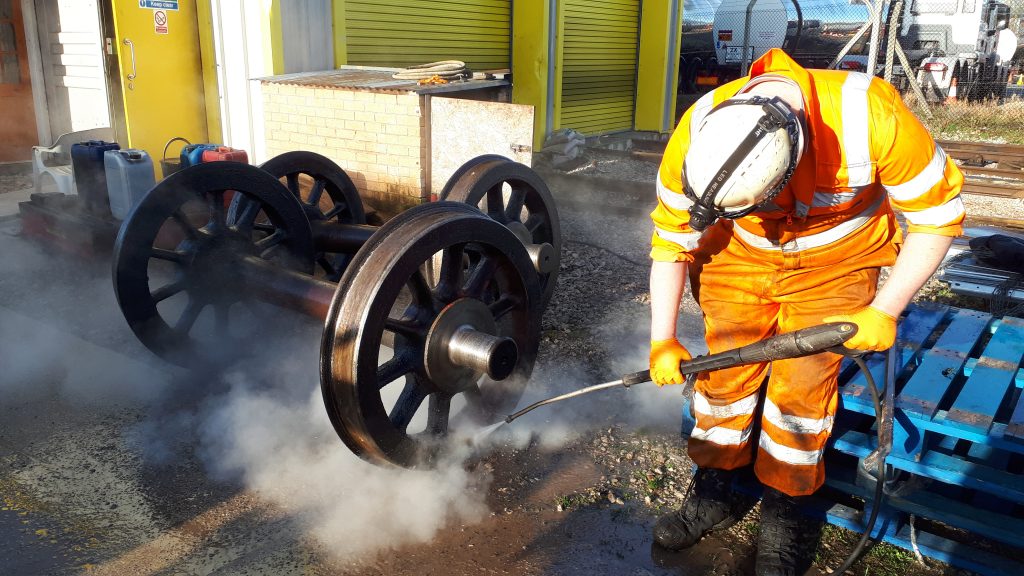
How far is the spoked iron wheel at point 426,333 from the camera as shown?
2.62 metres

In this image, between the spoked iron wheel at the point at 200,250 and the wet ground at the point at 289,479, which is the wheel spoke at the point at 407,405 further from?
the spoked iron wheel at the point at 200,250

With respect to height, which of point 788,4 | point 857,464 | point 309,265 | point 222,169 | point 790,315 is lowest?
point 857,464

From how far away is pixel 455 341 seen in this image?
293 cm

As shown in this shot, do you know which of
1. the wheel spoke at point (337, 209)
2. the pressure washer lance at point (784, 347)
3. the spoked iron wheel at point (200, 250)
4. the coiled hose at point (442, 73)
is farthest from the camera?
the coiled hose at point (442, 73)

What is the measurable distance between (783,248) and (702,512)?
1034 millimetres

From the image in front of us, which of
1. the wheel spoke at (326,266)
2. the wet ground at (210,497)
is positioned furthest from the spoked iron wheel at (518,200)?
the wheel spoke at (326,266)

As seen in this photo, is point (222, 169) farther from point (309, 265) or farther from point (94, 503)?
point (94, 503)

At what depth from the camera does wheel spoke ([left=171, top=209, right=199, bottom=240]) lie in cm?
378

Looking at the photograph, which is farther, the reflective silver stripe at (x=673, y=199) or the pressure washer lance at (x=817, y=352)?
the reflective silver stripe at (x=673, y=199)

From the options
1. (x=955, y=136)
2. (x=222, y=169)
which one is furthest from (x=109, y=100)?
(x=955, y=136)

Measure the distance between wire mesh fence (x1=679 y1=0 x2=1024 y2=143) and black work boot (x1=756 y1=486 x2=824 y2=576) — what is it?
1203cm

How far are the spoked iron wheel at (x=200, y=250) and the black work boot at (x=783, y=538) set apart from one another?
8.12ft

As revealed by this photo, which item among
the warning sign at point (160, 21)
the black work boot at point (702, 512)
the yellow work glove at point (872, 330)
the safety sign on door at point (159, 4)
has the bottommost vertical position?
the black work boot at point (702, 512)

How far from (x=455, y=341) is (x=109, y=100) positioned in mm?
6809
